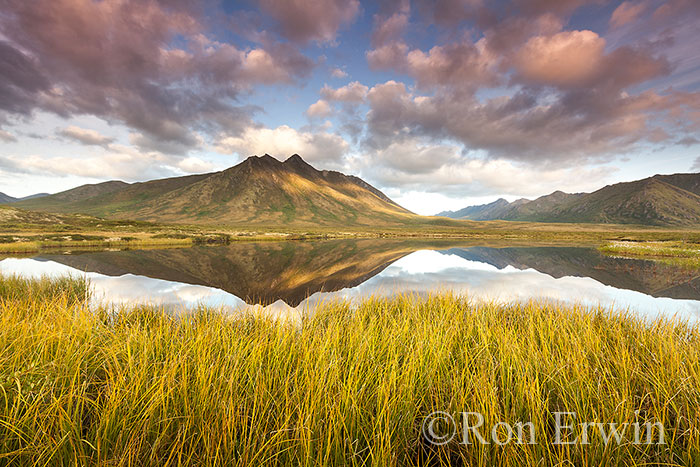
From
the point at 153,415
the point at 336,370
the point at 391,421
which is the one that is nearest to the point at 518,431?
the point at 391,421

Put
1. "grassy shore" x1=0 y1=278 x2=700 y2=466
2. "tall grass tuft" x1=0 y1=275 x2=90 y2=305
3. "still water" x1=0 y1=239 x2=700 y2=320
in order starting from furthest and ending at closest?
1. "still water" x1=0 y1=239 x2=700 y2=320
2. "tall grass tuft" x1=0 y1=275 x2=90 y2=305
3. "grassy shore" x1=0 y1=278 x2=700 y2=466

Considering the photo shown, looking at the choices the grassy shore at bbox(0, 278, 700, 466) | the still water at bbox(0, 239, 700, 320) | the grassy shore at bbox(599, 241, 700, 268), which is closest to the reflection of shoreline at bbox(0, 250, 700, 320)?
the still water at bbox(0, 239, 700, 320)

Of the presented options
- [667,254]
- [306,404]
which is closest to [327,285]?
[306,404]

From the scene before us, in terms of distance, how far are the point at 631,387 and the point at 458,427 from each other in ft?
→ 8.29

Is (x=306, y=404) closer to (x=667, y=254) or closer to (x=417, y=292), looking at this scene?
(x=417, y=292)

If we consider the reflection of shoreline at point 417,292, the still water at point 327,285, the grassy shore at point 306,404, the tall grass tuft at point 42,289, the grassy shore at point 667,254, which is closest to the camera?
the grassy shore at point 306,404

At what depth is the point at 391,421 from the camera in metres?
2.86

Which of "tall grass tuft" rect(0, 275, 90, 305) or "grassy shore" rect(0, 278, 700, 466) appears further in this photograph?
"tall grass tuft" rect(0, 275, 90, 305)

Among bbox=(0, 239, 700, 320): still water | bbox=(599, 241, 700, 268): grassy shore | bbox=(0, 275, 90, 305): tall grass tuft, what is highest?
bbox=(0, 275, 90, 305): tall grass tuft

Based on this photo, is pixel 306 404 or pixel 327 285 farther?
pixel 327 285

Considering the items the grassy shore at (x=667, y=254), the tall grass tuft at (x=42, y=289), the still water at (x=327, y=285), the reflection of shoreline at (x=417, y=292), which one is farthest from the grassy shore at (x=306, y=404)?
the grassy shore at (x=667, y=254)

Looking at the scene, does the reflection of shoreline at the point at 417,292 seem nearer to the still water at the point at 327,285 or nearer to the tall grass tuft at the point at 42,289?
the still water at the point at 327,285

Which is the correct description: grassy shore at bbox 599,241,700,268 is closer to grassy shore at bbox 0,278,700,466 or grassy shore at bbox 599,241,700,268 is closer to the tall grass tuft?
grassy shore at bbox 0,278,700,466

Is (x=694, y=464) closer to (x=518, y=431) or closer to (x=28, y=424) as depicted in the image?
(x=518, y=431)
